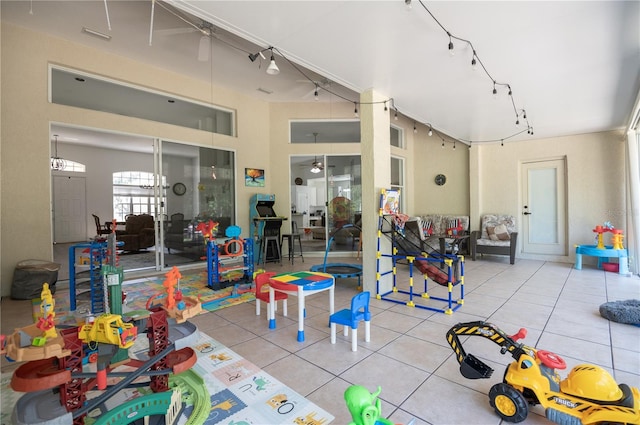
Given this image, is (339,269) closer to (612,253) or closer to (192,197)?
(192,197)

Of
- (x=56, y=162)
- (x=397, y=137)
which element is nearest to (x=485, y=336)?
(x=397, y=137)

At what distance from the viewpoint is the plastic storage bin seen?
419 cm

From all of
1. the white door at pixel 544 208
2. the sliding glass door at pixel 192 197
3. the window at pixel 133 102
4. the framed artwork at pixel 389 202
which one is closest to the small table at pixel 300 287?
the framed artwork at pixel 389 202

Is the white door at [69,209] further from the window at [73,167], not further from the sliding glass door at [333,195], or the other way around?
the sliding glass door at [333,195]

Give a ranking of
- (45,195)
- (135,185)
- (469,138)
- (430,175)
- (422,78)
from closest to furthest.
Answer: (422,78)
(45,195)
(469,138)
(430,175)
(135,185)

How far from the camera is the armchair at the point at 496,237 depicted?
261 inches

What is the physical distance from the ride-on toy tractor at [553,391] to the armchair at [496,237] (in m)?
5.51

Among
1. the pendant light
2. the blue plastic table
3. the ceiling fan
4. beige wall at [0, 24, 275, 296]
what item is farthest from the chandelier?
the blue plastic table

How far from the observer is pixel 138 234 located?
873 centimetres

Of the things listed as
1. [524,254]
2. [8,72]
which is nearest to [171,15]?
[8,72]

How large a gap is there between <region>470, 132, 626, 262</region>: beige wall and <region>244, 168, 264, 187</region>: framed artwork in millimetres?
5562

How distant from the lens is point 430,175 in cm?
893

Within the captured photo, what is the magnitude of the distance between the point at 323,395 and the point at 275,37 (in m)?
3.30

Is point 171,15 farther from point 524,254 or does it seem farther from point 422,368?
point 524,254
